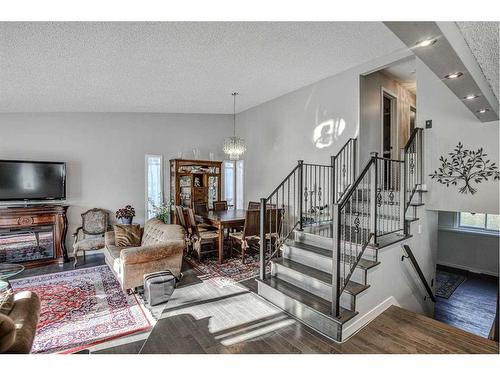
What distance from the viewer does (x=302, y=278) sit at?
3.09m

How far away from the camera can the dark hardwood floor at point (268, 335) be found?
2.29 m

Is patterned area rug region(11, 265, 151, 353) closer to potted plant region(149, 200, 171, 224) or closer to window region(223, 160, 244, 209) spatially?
potted plant region(149, 200, 171, 224)

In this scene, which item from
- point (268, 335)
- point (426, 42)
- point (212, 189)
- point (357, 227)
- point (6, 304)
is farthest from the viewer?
point (212, 189)

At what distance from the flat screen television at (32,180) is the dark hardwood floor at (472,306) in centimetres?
715

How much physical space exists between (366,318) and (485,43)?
2536mm

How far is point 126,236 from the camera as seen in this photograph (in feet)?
15.6

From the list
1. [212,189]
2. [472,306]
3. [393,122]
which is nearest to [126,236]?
[212,189]

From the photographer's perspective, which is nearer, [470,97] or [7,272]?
[470,97]

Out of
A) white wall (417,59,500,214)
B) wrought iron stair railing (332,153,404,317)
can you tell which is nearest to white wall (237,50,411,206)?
white wall (417,59,500,214)

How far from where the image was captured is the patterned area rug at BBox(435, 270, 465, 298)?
5270 millimetres

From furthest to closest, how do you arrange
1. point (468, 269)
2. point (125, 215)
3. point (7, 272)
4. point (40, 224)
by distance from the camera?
point (468, 269) < point (125, 215) < point (40, 224) < point (7, 272)

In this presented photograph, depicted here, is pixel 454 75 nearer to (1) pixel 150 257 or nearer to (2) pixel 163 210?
(1) pixel 150 257

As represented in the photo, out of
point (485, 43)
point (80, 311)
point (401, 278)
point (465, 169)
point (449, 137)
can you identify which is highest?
point (485, 43)
